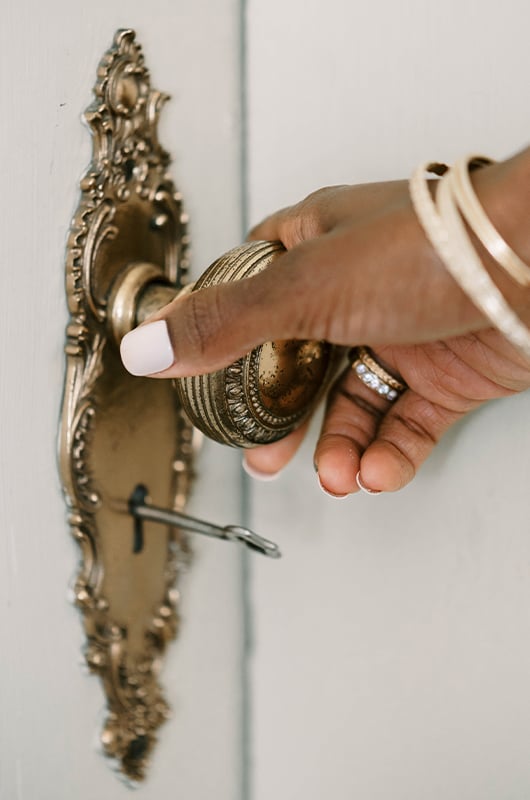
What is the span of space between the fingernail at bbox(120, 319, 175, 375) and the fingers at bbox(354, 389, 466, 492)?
115 mm

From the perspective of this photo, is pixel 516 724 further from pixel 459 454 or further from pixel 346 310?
pixel 346 310

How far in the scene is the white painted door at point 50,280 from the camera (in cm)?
36

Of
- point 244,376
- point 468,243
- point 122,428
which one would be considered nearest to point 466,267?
point 468,243

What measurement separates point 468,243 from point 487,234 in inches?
0.4

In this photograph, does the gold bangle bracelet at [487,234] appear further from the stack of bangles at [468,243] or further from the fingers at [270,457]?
the fingers at [270,457]

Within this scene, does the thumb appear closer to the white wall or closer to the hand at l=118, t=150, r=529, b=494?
the hand at l=118, t=150, r=529, b=494

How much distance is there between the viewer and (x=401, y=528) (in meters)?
0.47

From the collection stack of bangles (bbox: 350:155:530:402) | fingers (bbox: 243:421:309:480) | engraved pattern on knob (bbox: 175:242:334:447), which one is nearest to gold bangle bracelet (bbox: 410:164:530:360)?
stack of bangles (bbox: 350:155:530:402)

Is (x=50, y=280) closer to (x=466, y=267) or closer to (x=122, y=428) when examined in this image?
(x=122, y=428)

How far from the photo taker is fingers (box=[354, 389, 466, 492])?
1.23ft

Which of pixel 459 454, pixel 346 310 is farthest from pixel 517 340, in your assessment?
pixel 459 454

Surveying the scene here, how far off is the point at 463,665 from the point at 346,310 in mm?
257

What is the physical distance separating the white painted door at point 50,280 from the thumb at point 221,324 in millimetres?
70

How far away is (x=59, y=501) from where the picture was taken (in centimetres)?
40
